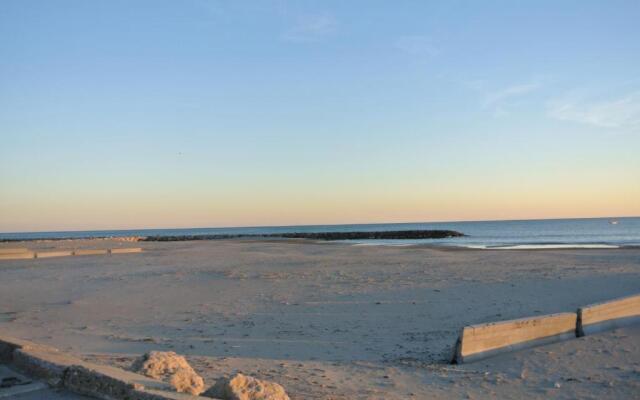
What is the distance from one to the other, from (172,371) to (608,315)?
707 cm

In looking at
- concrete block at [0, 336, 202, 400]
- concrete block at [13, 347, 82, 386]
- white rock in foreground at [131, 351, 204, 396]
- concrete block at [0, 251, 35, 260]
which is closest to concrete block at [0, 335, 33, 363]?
concrete block at [0, 336, 202, 400]

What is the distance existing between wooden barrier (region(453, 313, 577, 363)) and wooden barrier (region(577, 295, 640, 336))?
20 centimetres

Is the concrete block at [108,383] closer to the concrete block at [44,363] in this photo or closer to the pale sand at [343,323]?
the concrete block at [44,363]

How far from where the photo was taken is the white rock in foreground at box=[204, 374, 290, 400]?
476 cm

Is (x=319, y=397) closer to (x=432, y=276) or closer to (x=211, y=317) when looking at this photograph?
(x=211, y=317)

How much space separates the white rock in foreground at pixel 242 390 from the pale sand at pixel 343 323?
0.82 metres

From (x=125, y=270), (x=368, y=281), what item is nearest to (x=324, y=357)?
(x=368, y=281)

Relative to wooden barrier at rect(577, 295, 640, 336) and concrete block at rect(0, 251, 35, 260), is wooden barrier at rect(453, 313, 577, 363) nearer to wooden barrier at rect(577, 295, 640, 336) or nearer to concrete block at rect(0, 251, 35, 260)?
wooden barrier at rect(577, 295, 640, 336)

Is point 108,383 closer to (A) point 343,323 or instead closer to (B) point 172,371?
(B) point 172,371

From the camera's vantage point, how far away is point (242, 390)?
479cm

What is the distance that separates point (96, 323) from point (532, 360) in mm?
7567

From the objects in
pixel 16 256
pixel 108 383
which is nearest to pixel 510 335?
pixel 108 383

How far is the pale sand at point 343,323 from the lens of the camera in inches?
255

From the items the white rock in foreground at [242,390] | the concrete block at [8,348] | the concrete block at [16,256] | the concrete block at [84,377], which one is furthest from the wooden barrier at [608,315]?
the concrete block at [16,256]
